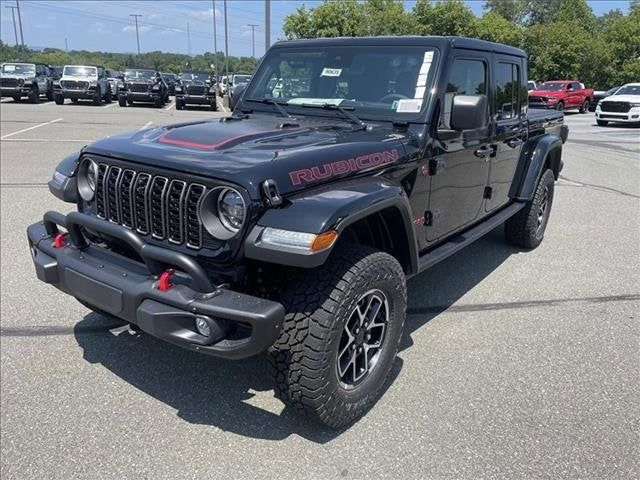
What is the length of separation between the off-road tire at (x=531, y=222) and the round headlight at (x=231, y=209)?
3.75m

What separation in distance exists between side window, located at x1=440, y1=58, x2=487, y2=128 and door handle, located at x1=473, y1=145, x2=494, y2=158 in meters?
0.41

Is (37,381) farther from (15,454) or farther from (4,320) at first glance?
(4,320)

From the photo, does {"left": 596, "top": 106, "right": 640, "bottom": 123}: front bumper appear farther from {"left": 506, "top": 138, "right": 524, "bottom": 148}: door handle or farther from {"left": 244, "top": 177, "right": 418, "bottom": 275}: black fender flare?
{"left": 244, "top": 177, "right": 418, "bottom": 275}: black fender flare

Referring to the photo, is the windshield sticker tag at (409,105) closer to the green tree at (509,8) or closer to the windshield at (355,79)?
the windshield at (355,79)

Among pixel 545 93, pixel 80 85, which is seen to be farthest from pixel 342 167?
pixel 545 93

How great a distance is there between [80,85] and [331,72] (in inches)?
972

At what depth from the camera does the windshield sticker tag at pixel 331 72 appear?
12.7ft

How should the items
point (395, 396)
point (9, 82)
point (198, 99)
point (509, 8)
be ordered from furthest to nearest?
1. point (509, 8)
2. point (198, 99)
3. point (9, 82)
4. point (395, 396)

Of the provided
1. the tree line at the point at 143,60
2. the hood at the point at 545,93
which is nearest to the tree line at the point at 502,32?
the hood at the point at 545,93

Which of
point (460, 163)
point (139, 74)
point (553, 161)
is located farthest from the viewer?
point (139, 74)

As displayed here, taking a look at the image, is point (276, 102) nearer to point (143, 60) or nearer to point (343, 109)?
point (343, 109)

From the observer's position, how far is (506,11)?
6719cm

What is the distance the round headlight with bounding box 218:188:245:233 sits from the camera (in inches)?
97.2

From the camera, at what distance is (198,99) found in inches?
991
